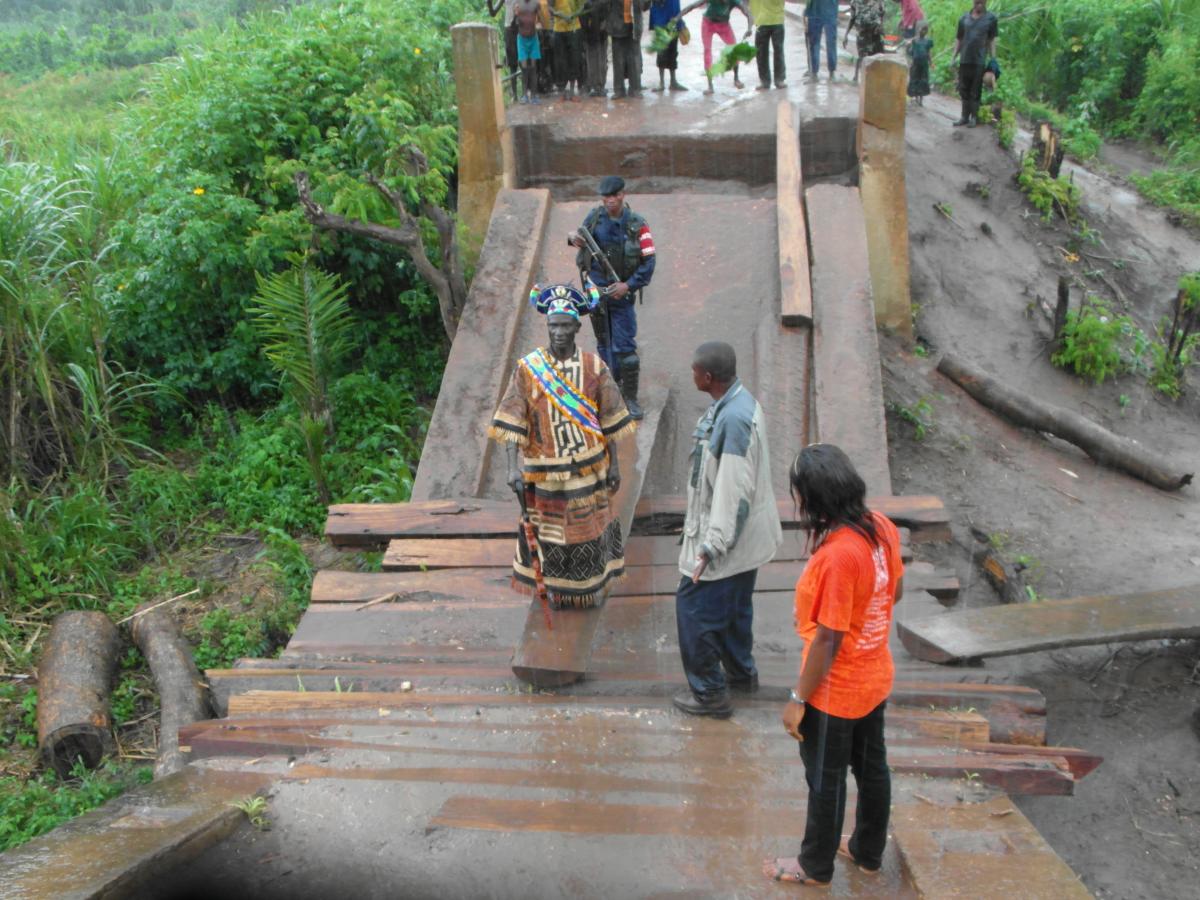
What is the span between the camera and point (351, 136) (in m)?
9.26

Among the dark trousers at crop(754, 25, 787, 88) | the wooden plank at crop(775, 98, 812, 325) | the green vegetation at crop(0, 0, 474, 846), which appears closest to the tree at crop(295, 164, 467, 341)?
the green vegetation at crop(0, 0, 474, 846)

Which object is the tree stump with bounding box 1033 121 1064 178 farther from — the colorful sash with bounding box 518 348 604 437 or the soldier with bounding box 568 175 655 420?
the colorful sash with bounding box 518 348 604 437

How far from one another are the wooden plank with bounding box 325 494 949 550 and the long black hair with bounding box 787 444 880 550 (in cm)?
299

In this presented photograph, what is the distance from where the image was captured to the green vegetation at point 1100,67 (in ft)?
52.0

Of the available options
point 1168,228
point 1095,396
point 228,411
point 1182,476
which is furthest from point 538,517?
point 1168,228

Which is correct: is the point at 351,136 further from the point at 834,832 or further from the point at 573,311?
the point at 834,832

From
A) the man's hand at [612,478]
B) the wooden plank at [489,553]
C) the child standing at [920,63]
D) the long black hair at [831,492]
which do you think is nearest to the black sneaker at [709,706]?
the man's hand at [612,478]

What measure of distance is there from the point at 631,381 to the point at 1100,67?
47.9 feet

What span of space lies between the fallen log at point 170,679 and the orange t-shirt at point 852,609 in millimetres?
3720

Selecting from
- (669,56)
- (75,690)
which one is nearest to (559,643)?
(75,690)

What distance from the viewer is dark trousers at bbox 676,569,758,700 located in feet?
13.6

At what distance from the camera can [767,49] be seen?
1159cm

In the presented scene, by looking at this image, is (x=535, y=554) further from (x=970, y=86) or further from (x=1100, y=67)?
(x=1100, y=67)

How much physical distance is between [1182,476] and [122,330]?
8782mm
